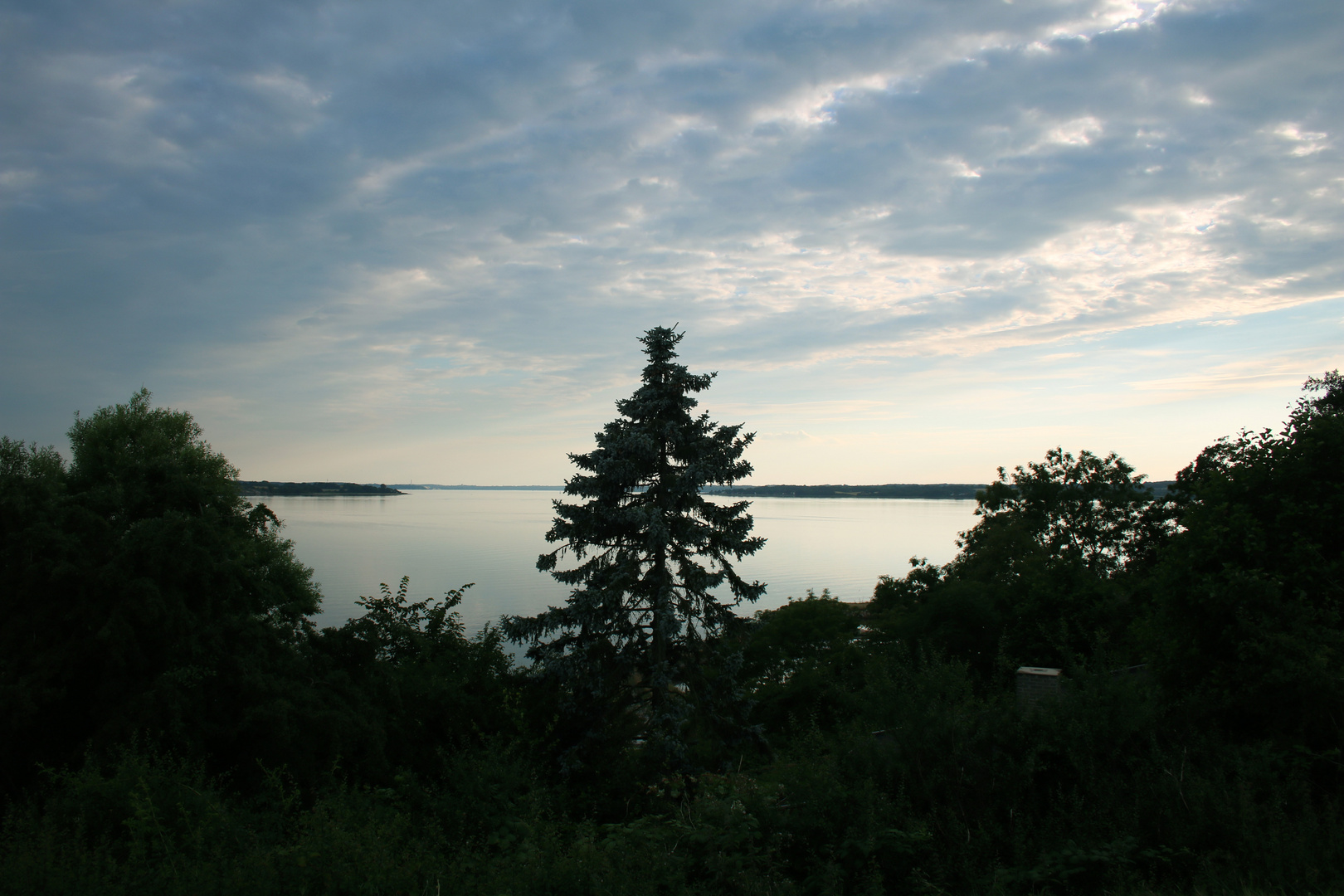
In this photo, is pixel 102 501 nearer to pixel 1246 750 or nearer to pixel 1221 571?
pixel 1246 750

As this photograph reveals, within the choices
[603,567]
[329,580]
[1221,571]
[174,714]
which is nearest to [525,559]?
[329,580]

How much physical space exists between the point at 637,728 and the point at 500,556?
44912mm

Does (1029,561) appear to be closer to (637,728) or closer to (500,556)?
(637,728)

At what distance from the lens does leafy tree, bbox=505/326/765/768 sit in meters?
15.2

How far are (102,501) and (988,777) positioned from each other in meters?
A: 15.1

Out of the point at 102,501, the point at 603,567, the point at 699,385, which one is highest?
the point at 699,385

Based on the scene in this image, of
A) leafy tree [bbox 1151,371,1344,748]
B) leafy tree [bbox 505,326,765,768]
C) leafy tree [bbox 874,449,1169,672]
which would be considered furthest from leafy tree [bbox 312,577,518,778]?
leafy tree [bbox 874,449,1169,672]

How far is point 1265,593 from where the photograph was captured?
976 cm

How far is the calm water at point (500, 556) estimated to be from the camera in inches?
Answer: 1532

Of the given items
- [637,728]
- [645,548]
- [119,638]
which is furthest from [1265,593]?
[119,638]

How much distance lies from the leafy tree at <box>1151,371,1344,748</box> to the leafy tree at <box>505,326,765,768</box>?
26.9ft

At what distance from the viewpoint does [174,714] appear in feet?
35.2

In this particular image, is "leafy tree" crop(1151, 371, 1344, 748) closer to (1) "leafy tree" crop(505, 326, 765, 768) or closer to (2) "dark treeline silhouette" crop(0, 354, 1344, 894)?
(2) "dark treeline silhouette" crop(0, 354, 1344, 894)

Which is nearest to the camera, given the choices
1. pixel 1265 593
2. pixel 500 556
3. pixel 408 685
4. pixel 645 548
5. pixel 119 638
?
pixel 1265 593
